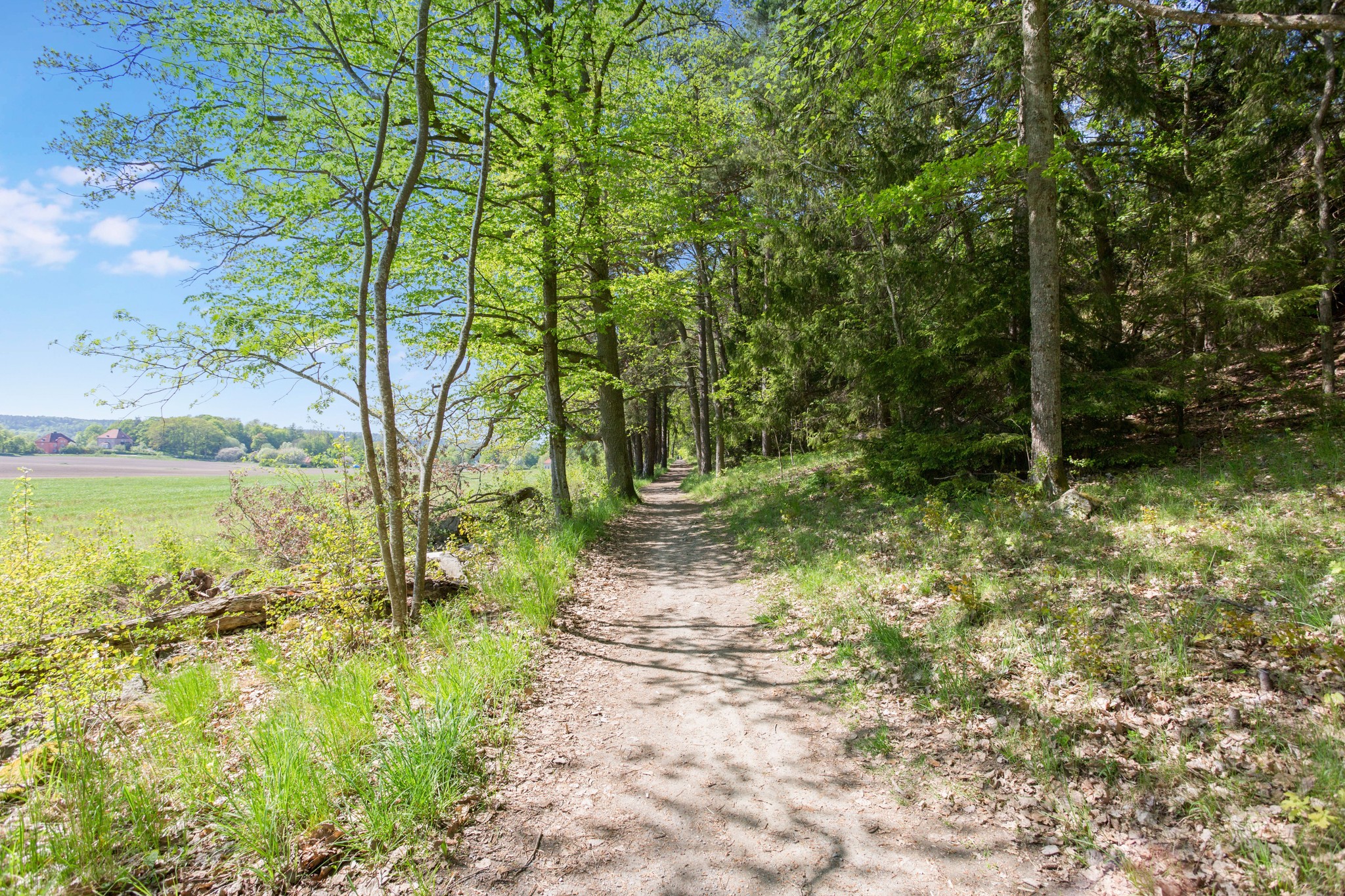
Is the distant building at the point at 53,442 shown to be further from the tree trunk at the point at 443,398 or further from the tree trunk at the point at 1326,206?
the tree trunk at the point at 1326,206

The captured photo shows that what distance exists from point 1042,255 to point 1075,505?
3401mm

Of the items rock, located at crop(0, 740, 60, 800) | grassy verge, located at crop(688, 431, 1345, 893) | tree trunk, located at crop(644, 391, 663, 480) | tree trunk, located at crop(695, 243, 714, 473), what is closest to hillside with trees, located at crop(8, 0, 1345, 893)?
grassy verge, located at crop(688, 431, 1345, 893)

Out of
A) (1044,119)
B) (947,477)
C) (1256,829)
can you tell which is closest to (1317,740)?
(1256,829)

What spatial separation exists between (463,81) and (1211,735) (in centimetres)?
1097

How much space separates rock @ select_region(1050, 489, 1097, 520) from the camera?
6.53 meters

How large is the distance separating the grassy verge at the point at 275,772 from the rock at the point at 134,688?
0.08 m

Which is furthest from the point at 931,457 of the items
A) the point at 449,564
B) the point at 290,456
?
the point at 290,456

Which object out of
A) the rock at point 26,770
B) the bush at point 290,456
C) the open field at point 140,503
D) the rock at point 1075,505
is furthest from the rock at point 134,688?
the rock at point 1075,505

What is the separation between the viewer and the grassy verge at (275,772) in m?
2.59

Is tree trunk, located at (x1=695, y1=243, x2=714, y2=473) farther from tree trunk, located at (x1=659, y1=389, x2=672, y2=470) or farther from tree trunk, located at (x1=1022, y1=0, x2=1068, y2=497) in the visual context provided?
tree trunk, located at (x1=1022, y1=0, x2=1068, y2=497)

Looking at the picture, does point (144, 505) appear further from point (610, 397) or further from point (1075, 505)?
point (1075, 505)

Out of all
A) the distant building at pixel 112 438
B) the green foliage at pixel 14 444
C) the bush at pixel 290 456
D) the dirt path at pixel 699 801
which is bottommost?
the dirt path at pixel 699 801

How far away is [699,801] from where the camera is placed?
127 inches

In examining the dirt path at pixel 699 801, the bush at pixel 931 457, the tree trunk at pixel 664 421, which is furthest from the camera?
the tree trunk at pixel 664 421
